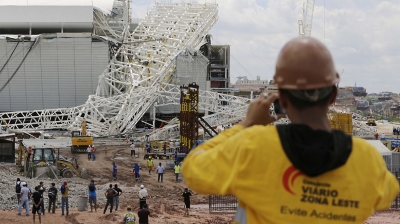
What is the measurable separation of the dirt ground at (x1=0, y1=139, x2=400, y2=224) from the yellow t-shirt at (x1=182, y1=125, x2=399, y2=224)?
18.0 metres

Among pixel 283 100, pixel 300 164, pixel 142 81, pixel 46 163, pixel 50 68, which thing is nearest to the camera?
pixel 300 164

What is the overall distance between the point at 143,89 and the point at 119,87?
7461 millimetres

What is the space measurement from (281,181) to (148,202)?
81.4 feet

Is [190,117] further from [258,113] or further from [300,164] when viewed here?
[300,164]

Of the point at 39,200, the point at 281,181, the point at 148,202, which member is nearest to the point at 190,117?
the point at 148,202

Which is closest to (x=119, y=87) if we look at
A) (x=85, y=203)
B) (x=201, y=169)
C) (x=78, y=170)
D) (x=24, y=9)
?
(x=24, y=9)

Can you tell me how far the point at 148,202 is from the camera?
2778cm

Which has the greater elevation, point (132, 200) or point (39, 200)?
point (39, 200)

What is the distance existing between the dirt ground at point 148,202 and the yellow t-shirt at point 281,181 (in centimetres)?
1799

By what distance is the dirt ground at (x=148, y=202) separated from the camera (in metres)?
22.4

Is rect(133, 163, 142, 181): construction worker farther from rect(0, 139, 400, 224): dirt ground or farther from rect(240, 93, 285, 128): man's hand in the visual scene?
rect(240, 93, 285, 128): man's hand

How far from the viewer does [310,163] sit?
10.7ft

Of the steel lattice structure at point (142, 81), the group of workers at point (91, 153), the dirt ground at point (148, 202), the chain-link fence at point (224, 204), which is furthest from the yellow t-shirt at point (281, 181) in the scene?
the steel lattice structure at point (142, 81)

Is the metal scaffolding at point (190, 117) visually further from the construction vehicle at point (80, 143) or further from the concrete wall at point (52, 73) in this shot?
the concrete wall at point (52, 73)
